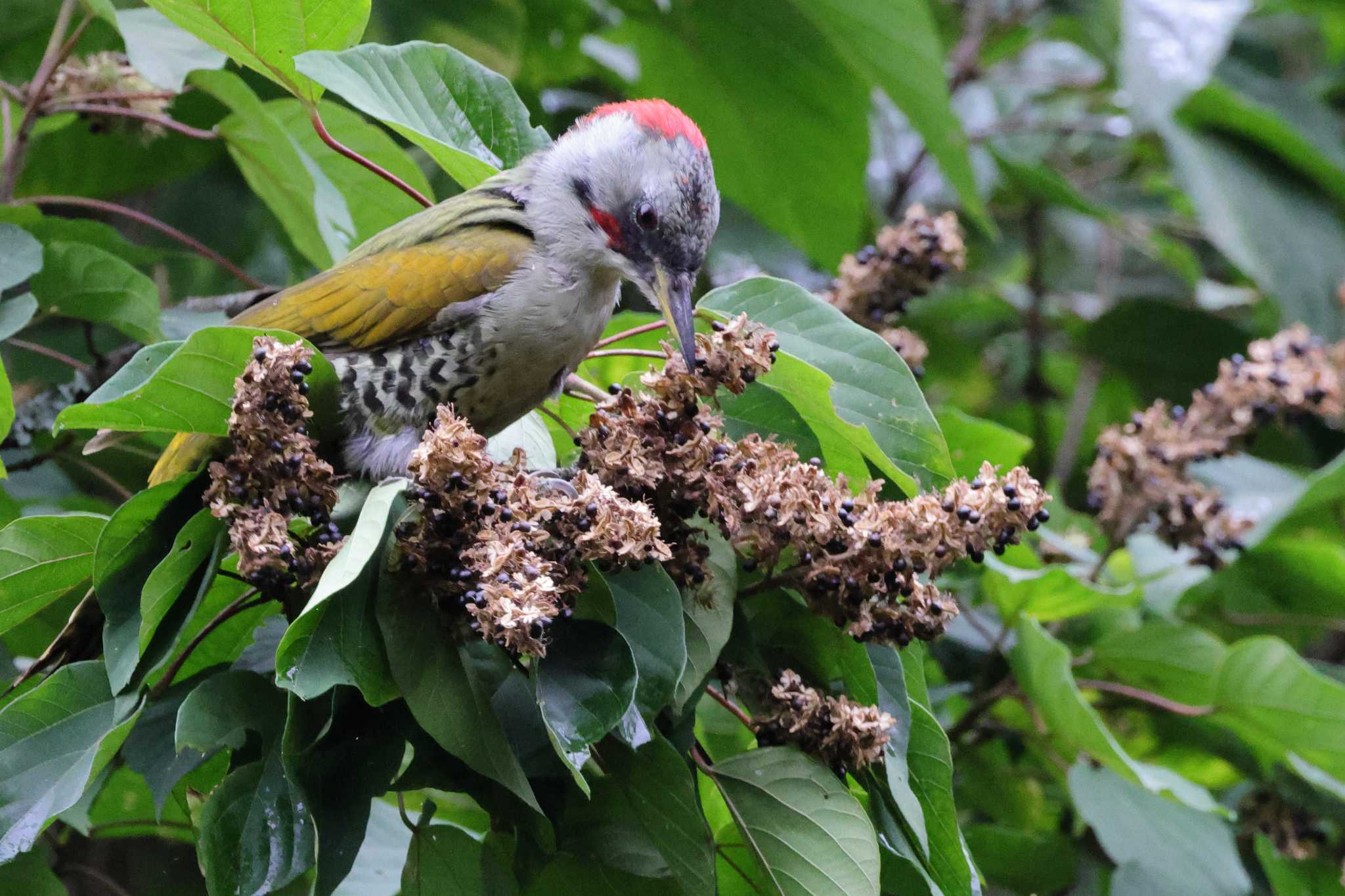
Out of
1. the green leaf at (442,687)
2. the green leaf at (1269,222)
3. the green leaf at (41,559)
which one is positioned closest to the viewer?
the green leaf at (442,687)

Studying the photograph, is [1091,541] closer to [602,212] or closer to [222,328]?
[602,212]

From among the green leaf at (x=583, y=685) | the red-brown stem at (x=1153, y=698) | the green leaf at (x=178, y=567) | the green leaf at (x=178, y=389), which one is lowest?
the red-brown stem at (x=1153, y=698)

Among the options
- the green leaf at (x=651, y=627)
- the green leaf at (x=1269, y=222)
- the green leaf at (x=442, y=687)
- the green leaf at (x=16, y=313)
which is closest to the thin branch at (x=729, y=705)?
the green leaf at (x=651, y=627)

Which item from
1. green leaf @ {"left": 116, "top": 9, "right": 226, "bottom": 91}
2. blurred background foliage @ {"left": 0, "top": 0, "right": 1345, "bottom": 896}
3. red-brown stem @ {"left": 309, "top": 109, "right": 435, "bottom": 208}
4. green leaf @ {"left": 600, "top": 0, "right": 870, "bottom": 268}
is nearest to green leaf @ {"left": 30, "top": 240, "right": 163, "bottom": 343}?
blurred background foliage @ {"left": 0, "top": 0, "right": 1345, "bottom": 896}

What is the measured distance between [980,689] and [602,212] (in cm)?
165

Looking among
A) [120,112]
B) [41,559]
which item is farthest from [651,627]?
[120,112]

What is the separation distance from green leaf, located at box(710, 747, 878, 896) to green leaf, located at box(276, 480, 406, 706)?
54cm

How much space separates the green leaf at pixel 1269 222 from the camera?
4.57 m

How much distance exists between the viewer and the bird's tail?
209 centimetres

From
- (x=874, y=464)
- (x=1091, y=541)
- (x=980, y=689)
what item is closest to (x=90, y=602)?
(x=874, y=464)

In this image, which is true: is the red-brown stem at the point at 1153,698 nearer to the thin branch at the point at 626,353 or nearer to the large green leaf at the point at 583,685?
the thin branch at the point at 626,353

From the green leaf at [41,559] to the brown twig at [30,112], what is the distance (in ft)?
3.73

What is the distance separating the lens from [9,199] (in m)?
2.80

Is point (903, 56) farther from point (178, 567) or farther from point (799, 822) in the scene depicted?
point (178, 567)
